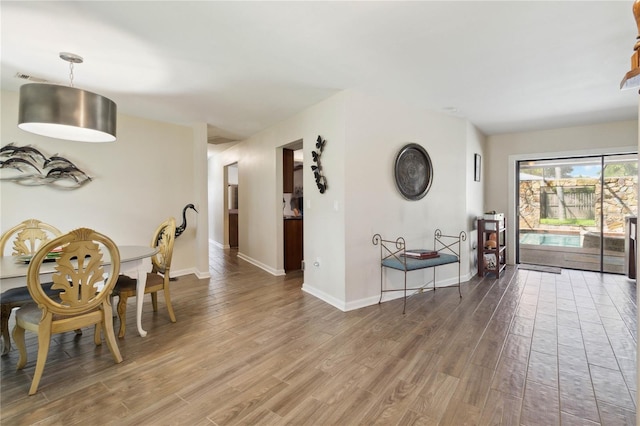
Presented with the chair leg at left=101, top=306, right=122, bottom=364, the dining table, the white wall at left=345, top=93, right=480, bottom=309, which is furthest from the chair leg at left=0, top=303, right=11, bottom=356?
the white wall at left=345, top=93, right=480, bottom=309

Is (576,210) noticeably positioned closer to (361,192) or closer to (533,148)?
(533,148)

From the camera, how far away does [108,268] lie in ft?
7.27

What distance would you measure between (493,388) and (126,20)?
3.48 meters

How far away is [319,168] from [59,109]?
2.41 m

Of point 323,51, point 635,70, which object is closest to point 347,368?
point 635,70

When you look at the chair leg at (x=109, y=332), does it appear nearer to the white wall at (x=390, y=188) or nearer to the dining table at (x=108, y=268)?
the dining table at (x=108, y=268)

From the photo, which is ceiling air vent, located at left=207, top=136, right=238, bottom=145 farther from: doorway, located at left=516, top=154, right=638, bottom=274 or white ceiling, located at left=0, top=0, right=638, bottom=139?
doorway, located at left=516, top=154, right=638, bottom=274

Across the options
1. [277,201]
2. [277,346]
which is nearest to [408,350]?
[277,346]

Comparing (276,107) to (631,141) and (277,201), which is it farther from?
(631,141)

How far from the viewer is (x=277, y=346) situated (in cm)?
237

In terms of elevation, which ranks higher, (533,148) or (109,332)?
(533,148)

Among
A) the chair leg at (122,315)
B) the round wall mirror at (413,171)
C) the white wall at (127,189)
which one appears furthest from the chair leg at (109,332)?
the round wall mirror at (413,171)

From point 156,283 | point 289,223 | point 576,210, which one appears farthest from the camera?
point 576,210

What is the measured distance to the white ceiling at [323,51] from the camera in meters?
1.86
